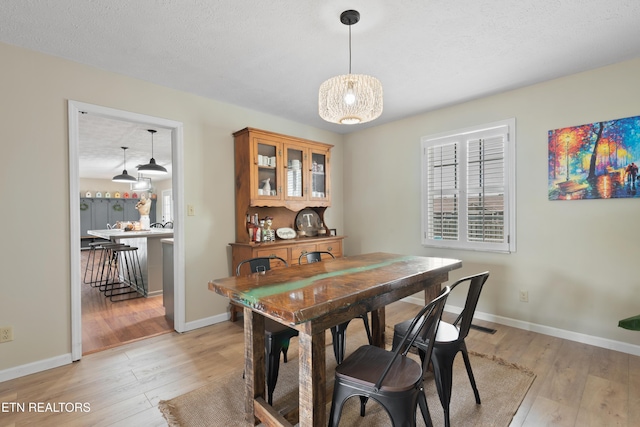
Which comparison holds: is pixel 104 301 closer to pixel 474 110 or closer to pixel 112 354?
pixel 112 354

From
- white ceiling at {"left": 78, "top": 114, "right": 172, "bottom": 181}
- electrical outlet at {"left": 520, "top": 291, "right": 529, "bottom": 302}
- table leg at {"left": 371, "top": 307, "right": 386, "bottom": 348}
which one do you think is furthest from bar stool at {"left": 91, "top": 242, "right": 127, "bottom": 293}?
electrical outlet at {"left": 520, "top": 291, "right": 529, "bottom": 302}

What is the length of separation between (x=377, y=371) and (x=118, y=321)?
3.20 m

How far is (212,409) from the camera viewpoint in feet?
6.10

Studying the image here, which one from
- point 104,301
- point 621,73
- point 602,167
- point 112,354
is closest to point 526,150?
point 602,167

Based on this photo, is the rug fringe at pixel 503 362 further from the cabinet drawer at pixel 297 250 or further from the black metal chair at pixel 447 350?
the cabinet drawer at pixel 297 250

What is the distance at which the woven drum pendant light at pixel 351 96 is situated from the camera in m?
1.90

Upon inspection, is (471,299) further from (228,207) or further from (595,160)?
(228,207)

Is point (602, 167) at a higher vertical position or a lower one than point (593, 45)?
lower

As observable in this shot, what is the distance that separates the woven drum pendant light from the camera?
1.90m

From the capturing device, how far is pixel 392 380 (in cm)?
135

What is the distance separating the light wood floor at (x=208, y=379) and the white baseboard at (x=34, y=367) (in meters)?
0.05

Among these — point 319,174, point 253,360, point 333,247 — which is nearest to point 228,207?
point 319,174

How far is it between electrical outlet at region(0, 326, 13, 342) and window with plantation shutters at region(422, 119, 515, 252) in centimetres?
392

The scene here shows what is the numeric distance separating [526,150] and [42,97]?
427 cm
